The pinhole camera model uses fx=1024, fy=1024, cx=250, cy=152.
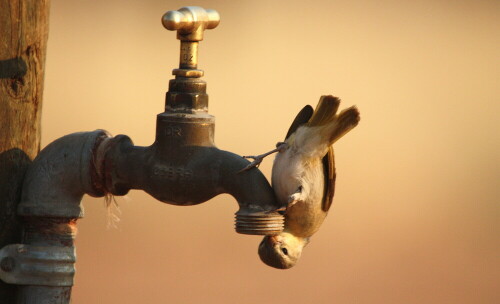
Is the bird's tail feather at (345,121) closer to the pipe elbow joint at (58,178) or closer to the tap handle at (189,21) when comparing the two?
the tap handle at (189,21)

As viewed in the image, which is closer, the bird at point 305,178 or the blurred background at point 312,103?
the bird at point 305,178

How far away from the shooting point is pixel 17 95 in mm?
1441

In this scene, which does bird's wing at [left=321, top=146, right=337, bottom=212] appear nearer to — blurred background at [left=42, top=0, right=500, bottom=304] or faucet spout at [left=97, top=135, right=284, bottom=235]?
faucet spout at [left=97, top=135, right=284, bottom=235]

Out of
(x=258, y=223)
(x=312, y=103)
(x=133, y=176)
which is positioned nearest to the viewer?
(x=258, y=223)

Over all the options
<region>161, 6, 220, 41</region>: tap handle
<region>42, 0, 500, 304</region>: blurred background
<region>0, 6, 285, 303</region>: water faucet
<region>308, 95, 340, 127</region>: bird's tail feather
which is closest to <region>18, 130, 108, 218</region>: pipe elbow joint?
<region>0, 6, 285, 303</region>: water faucet

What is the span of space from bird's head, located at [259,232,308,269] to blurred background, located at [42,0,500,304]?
1.73m

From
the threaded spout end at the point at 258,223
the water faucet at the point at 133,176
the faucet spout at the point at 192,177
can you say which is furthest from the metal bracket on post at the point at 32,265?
the threaded spout end at the point at 258,223

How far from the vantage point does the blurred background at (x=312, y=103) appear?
3.12 metres

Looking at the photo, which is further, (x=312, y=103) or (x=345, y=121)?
(x=312, y=103)

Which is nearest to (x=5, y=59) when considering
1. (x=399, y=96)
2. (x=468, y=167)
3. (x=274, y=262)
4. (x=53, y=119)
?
(x=274, y=262)

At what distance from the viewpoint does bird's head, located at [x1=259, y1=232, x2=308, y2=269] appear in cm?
136

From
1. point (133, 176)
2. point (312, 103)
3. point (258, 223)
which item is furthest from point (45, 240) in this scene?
point (312, 103)

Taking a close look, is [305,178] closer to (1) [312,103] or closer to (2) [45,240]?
(2) [45,240]

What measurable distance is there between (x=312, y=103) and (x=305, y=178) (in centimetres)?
186
